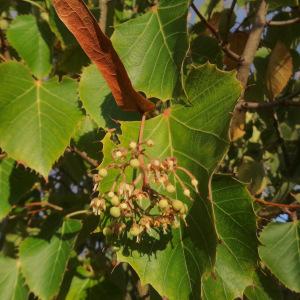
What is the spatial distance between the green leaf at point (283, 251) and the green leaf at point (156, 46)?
48cm

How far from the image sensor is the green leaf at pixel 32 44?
1405 mm

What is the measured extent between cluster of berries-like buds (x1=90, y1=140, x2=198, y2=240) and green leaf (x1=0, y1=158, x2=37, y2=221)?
559 millimetres

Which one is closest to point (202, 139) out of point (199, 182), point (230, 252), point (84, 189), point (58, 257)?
point (199, 182)

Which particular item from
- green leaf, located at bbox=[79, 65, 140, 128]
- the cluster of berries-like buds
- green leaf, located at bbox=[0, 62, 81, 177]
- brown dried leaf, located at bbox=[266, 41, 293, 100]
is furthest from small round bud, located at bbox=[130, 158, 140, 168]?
brown dried leaf, located at bbox=[266, 41, 293, 100]

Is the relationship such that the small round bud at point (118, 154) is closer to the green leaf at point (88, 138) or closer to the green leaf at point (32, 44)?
the green leaf at point (88, 138)

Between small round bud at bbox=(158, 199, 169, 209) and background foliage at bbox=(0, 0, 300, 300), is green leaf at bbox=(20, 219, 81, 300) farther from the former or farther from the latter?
small round bud at bbox=(158, 199, 169, 209)

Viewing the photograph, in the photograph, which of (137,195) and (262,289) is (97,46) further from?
(262,289)

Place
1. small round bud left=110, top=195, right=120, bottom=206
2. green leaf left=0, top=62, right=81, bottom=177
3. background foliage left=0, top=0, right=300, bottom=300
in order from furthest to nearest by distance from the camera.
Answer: green leaf left=0, top=62, right=81, bottom=177, background foliage left=0, top=0, right=300, bottom=300, small round bud left=110, top=195, right=120, bottom=206

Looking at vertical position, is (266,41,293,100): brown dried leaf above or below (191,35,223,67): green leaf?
below

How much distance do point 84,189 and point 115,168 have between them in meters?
1.12

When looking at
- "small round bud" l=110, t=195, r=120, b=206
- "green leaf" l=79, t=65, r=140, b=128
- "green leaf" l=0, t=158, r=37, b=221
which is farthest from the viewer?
"green leaf" l=0, t=158, r=37, b=221

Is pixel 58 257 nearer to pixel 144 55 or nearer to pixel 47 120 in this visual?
pixel 47 120

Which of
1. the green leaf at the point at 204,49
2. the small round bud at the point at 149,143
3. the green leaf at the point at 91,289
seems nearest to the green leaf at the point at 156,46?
the small round bud at the point at 149,143

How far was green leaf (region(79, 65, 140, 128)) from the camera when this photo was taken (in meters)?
1.10
